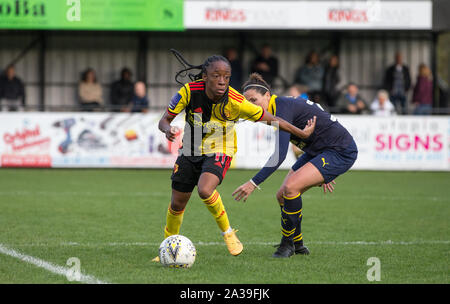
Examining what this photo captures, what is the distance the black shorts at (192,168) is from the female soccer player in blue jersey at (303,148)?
348mm

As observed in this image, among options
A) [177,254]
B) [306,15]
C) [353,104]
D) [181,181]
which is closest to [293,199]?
[181,181]

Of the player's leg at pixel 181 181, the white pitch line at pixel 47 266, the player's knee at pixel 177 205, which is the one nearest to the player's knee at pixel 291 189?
the player's leg at pixel 181 181

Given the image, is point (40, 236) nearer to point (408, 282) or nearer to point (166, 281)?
point (166, 281)

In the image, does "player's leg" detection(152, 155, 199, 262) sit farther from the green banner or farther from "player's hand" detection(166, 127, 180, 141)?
the green banner

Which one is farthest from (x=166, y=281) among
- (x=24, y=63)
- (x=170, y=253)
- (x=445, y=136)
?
(x=24, y=63)

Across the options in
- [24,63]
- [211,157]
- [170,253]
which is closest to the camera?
[170,253]

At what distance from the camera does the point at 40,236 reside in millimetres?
8461

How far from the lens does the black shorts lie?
7089 millimetres

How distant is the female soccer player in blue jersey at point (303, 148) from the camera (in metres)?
7.25

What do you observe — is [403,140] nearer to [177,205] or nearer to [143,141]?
[143,141]

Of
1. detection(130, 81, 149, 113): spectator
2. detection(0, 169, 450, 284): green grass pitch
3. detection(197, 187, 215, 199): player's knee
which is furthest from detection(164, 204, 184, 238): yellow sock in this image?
detection(130, 81, 149, 113): spectator

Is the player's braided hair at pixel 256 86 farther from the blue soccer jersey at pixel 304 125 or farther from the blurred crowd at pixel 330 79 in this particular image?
the blurred crowd at pixel 330 79

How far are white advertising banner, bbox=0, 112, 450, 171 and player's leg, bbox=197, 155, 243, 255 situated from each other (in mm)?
10378
